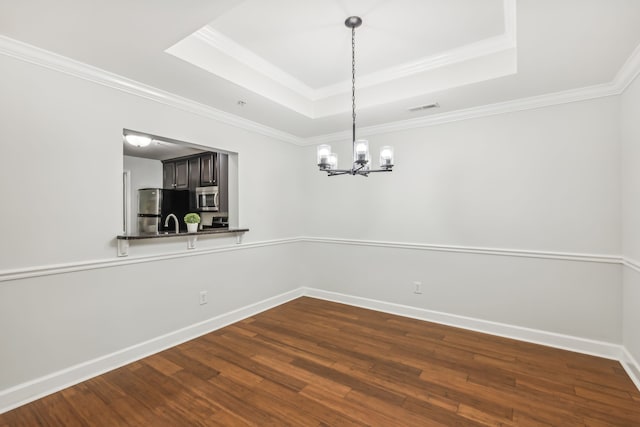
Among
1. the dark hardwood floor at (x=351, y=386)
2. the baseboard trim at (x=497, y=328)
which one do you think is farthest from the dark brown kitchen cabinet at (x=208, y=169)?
the baseboard trim at (x=497, y=328)

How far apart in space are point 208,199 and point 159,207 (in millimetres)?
905

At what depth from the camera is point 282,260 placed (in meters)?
4.43

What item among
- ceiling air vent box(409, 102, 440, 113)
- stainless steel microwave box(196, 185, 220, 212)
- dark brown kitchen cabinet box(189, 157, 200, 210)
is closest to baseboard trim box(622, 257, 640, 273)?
ceiling air vent box(409, 102, 440, 113)

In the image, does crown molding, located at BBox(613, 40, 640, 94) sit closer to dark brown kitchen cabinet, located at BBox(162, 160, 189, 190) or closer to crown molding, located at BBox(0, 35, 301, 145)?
crown molding, located at BBox(0, 35, 301, 145)

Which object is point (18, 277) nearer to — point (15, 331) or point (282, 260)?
point (15, 331)

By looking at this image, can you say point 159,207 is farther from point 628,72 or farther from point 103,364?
point 628,72

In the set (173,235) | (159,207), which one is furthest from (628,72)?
(159,207)

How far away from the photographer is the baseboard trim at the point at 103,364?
6.81 feet

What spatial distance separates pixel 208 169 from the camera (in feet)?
16.3

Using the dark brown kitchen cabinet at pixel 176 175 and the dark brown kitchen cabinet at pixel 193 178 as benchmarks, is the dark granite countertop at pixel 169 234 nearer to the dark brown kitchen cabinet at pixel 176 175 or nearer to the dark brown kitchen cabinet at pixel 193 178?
the dark brown kitchen cabinet at pixel 193 178

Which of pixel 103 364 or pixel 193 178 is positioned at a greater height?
pixel 193 178

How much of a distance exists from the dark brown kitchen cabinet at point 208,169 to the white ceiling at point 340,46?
5.02 ft

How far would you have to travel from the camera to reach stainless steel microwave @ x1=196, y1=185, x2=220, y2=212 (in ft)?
15.4

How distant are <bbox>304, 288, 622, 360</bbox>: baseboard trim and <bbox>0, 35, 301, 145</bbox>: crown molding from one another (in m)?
2.94
